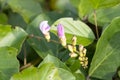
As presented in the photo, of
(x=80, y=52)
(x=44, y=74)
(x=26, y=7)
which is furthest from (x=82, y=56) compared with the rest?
(x=26, y=7)

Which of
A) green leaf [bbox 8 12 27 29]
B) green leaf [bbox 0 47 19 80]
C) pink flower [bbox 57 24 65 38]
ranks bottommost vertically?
green leaf [bbox 8 12 27 29]

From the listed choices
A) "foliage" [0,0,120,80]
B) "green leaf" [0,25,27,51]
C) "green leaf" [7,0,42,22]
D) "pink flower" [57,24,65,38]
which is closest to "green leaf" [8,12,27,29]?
"green leaf" [7,0,42,22]

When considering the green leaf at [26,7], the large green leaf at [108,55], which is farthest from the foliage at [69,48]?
the green leaf at [26,7]

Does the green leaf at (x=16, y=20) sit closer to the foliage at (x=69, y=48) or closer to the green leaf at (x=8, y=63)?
the foliage at (x=69, y=48)

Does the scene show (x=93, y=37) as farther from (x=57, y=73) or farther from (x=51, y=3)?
(x=51, y=3)

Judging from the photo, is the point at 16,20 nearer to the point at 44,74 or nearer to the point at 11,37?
the point at 11,37

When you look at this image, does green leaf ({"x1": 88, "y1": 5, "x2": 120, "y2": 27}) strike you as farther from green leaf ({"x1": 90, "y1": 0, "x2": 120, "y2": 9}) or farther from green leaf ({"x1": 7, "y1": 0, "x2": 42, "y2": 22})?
green leaf ({"x1": 7, "y1": 0, "x2": 42, "y2": 22})
